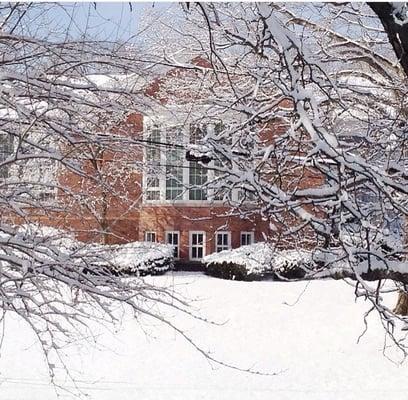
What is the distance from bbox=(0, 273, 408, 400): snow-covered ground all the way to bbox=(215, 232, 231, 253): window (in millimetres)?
4434

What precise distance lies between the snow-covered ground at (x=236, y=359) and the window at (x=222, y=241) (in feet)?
14.5

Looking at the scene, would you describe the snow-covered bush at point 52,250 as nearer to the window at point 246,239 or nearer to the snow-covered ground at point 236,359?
the snow-covered ground at point 236,359

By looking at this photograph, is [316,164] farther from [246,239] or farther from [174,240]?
[174,240]

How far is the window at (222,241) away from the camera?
54.7ft

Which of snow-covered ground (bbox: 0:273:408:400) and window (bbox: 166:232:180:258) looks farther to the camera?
window (bbox: 166:232:180:258)

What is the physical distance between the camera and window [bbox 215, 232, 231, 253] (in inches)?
656

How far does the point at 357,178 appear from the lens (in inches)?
147

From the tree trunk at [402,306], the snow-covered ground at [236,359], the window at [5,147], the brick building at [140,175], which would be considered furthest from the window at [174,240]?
the window at [5,147]

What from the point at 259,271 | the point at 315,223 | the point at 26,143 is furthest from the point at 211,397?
the point at 259,271

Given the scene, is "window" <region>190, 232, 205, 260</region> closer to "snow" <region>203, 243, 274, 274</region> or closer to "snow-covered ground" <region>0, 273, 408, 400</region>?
"snow" <region>203, 243, 274, 274</region>

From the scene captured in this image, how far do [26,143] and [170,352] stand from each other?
16.3ft

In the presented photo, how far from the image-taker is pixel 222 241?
55.9 feet

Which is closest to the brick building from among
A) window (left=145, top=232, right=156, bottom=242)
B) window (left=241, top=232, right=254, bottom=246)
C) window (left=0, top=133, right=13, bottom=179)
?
window (left=0, top=133, right=13, bottom=179)

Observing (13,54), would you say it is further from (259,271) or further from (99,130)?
(259,271)
